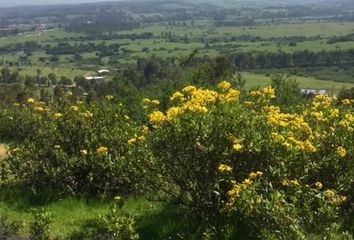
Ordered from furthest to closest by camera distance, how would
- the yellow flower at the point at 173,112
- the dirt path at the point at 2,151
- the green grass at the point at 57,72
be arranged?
the green grass at the point at 57,72
the dirt path at the point at 2,151
the yellow flower at the point at 173,112

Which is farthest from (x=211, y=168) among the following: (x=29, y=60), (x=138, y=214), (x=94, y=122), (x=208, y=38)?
(x=208, y=38)

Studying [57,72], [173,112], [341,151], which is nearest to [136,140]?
[173,112]

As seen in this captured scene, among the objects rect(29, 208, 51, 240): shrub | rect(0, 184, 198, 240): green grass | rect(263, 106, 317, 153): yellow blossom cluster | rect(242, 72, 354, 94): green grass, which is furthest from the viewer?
rect(242, 72, 354, 94): green grass

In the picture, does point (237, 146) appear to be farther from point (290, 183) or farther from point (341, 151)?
point (341, 151)

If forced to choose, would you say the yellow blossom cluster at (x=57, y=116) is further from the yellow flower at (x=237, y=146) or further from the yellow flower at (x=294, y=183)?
the yellow flower at (x=294, y=183)

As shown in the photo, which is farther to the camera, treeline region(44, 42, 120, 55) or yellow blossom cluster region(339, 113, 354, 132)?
treeline region(44, 42, 120, 55)

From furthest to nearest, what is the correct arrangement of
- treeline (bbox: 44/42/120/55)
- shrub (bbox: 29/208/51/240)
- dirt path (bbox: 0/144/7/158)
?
treeline (bbox: 44/42/120/55) → dirt path (bbox: 0/144/7/158) → shrub (bbox: 29/208/51/240)

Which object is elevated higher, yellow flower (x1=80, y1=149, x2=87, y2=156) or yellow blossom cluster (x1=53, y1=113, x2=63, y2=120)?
yellow blossom cluster (x1=53, y1=113, x2=63, y2=120)

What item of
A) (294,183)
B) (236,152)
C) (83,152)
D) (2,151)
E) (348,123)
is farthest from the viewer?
(2,151)

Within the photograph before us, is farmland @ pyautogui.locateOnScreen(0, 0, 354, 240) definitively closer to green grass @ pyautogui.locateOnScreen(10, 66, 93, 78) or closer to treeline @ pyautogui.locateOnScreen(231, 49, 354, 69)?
green grass @ pyautogui.locateOnScreen(10, 66, 93, 78)

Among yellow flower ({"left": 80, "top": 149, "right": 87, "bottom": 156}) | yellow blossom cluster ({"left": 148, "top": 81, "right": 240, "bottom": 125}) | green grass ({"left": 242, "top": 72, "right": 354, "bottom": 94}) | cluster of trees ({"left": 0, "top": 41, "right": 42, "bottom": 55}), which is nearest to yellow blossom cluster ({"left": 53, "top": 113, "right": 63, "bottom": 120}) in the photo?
yellow flower ({"left": 80, "top": 149, "right": 87, "bottom": 156})

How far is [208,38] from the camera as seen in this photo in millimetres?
179250

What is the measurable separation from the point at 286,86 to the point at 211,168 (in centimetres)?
2015

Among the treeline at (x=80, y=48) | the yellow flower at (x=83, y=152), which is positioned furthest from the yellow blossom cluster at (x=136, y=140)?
the treeline at (x=80, y=48)
